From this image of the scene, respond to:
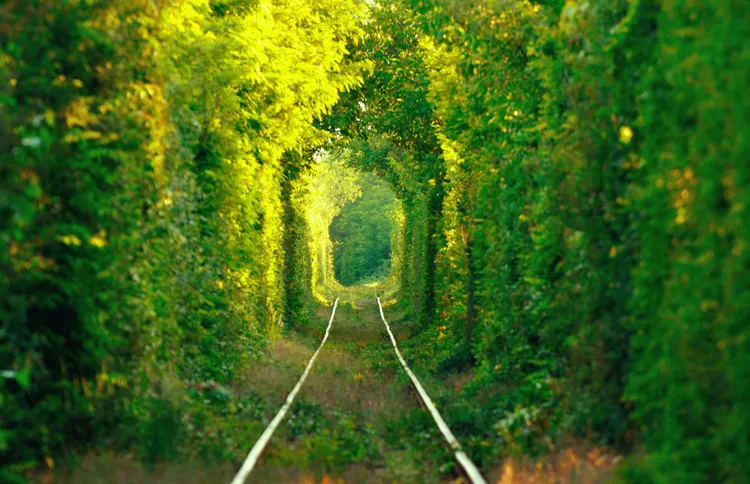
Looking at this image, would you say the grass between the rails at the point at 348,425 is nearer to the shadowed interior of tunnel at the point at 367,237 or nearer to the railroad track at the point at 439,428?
the railroad track at the point at 439,428

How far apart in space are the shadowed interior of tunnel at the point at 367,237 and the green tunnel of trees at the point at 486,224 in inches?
2749

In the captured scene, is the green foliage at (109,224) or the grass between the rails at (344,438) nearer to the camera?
the green foliage at (109,224)

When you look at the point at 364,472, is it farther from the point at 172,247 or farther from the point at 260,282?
the point at 260,282

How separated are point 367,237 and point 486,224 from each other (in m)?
72.8

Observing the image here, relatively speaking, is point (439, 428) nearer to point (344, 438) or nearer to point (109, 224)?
point (344, 438)

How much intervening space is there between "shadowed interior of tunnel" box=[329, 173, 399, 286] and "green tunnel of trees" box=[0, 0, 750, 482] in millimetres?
69821

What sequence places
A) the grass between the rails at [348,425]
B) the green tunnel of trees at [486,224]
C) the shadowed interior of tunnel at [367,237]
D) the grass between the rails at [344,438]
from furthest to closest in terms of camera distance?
the shadowed interior of tunnel at [367,237] < the grass between the rails at [348,425] < the grass between the rails at [344,438] < the green tunnel of trees at [486,224]

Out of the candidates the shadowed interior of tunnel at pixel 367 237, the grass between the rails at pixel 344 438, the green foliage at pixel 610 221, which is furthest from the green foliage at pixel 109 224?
the shadowed interior of tunnel at pixel 367 237

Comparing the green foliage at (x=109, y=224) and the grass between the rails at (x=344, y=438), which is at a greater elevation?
the green foliage at (x=109, y=224)

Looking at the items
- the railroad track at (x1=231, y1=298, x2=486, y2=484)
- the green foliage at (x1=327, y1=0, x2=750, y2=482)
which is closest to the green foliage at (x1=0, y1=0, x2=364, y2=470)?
the railroad track at (x1=231, y1=298, x2=486, y2=484)

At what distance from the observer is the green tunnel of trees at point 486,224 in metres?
5.32

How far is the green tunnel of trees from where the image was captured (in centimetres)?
532

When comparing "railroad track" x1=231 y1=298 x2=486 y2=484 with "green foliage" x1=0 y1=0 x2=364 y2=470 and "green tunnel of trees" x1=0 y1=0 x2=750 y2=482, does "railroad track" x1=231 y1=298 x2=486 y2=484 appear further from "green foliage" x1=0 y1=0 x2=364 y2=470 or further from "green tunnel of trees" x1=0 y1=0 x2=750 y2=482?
"green foliage" x1=0 y1=0 x2=364 y2=470

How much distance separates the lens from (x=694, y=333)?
5336 mm
